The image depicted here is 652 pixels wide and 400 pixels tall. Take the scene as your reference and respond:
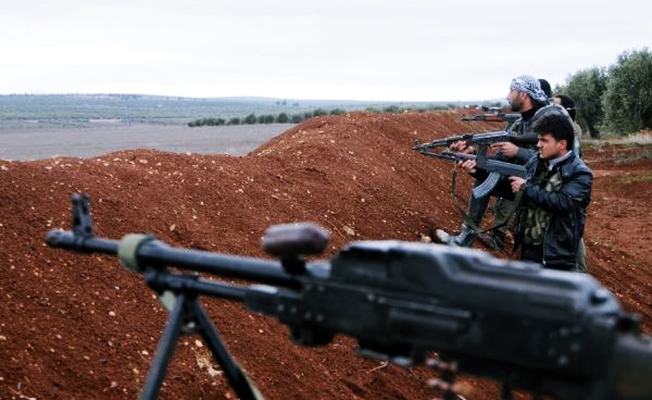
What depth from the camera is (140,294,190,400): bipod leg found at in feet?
8.83

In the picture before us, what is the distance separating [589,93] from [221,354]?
4776 cm

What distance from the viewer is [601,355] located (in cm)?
192

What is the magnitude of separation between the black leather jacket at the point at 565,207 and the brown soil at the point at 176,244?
1671 millimetres

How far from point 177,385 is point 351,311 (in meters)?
2.79

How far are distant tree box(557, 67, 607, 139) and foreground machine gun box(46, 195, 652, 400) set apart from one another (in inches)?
1831

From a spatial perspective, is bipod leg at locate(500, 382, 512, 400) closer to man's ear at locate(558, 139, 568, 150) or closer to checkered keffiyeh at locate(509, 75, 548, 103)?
man's ear at locate(558, 139, 568, 150)

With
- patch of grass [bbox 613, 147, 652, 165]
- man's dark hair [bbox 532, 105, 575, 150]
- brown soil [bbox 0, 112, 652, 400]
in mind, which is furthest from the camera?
patch of grass [bbox 613, 147, 652, 165]

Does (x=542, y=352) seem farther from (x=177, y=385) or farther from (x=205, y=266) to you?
(x=177, y=385)

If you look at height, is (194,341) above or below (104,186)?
below

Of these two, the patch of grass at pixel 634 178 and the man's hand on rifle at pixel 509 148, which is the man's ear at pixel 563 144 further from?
the patch of grass at pixel 634 178

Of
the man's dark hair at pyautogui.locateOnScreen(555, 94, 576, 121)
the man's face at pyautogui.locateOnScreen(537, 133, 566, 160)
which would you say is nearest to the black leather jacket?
the man's face at pyautogui.locateOnScreen(537, 133, 566, 160)

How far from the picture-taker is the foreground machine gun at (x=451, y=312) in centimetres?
193

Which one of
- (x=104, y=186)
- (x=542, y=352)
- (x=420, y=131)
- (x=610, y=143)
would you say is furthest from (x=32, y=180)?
(x=610, y=143)

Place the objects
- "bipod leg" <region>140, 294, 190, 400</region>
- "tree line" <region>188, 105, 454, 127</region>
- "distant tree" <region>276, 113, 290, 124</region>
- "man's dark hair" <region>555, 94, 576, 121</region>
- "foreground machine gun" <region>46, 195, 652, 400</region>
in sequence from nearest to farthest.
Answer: "foreground machine gun" <region>46, 195, 652, 400</region> < "bipod leg" <region>140, 294, 190, 400</region> < "man's dark hair" <region>555, 94, 576, 121</region> < "tree line" <region>188, 105, 454, 127</region> < "distant tree" <region>276, 113, 290, 124</region>
